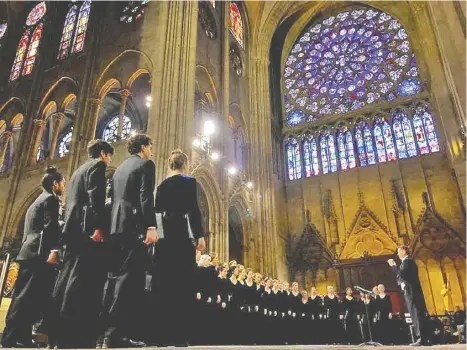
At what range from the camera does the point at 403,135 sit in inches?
701

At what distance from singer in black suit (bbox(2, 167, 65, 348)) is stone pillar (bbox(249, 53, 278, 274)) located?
455 inches

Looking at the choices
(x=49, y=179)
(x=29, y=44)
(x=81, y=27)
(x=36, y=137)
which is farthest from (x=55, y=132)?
(x=49, y=179)

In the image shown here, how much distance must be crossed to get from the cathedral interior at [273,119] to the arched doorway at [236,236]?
3.7 inches

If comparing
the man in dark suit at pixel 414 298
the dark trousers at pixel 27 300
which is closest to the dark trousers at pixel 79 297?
the dark trousers at pixel 27 300

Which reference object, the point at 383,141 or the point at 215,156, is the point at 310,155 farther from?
the point at 215,156

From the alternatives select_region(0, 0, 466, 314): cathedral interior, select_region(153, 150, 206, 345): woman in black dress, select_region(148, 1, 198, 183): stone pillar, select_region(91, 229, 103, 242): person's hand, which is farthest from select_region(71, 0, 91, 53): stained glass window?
select_region(91, 229, 103, 242): person's hand

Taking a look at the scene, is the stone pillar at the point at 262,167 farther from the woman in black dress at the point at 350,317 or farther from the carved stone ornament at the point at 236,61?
the woman in black dress at the point at 350,317

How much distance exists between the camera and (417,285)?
6012 mm

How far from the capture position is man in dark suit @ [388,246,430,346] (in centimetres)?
566

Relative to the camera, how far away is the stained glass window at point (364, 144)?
1820cm

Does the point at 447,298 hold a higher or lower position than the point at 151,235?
higher

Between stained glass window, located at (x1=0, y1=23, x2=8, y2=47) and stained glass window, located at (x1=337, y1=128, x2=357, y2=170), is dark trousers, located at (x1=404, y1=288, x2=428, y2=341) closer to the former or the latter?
stained glass window, located at (x1=337, y1=128, x2=357, y2=170)

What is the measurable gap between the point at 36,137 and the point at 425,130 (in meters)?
17.4

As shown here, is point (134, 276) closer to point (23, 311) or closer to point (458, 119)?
point (23, 311)
